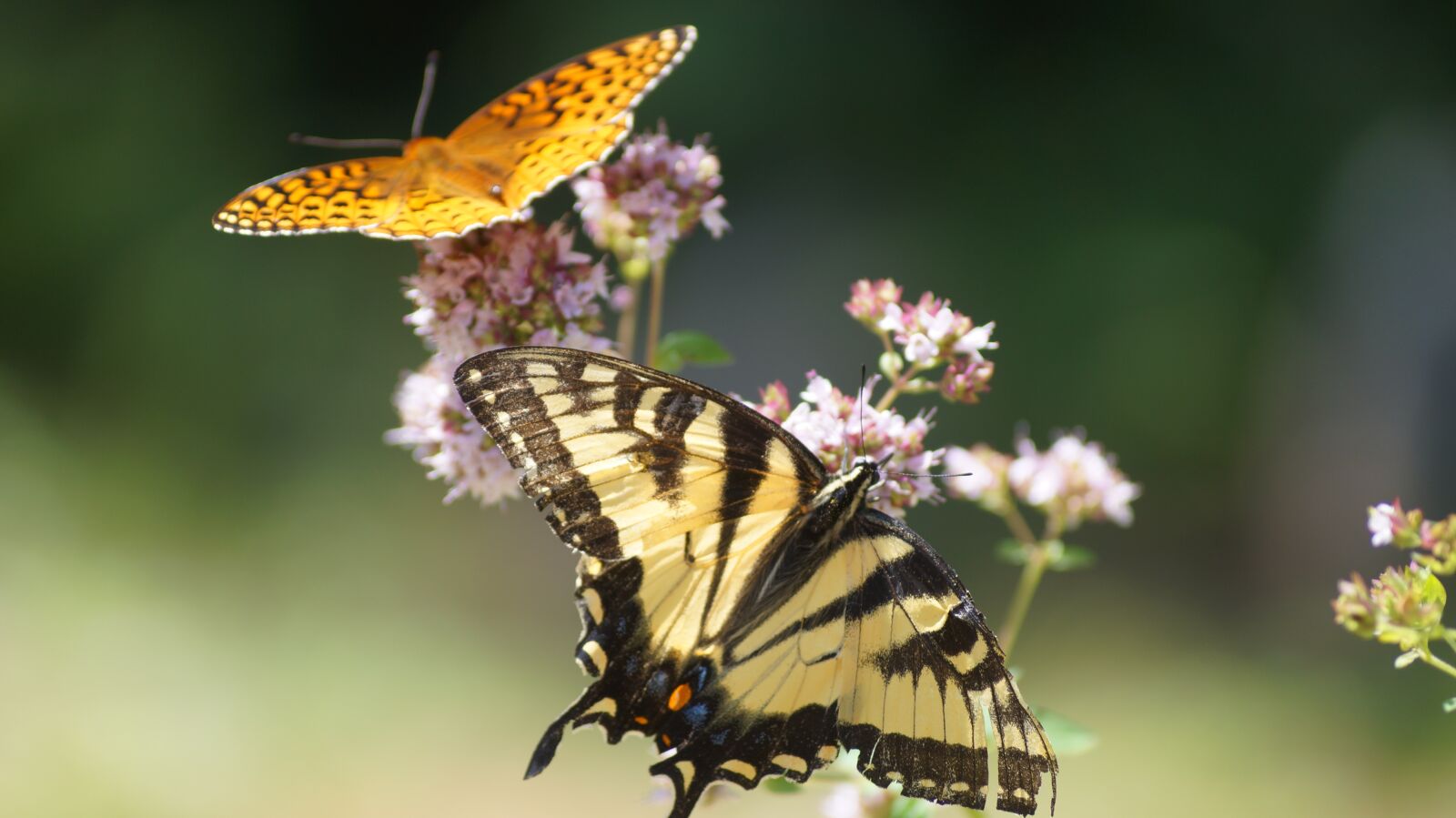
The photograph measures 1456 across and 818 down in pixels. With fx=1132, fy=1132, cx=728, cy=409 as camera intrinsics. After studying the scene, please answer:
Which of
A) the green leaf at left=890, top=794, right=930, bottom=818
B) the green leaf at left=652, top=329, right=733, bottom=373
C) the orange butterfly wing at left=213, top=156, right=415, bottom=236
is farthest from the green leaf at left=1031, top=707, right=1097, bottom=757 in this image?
the orange butterfly wing at left=213, top=156, right=415, bottom=236

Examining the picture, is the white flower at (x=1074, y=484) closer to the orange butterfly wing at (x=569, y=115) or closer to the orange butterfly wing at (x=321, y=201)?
the orange butterfly wing at (x=569, y=115)

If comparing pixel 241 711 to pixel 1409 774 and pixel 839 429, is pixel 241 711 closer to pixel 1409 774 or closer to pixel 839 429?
pixel 839 429

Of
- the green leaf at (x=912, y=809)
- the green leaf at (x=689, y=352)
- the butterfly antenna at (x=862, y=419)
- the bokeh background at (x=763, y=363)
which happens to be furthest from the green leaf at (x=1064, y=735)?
the bokeh background at (x=763, y=363)

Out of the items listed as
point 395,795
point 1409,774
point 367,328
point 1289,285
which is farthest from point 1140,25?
point 395,795

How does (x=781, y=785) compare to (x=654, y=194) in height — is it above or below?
below

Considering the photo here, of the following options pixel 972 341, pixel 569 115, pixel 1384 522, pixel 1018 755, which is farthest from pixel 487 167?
pixel 1384 522

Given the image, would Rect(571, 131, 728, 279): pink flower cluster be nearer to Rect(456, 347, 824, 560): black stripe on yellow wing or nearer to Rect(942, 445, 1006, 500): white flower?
Rect(456, 347, 824, 560): black stripe on yellow wing

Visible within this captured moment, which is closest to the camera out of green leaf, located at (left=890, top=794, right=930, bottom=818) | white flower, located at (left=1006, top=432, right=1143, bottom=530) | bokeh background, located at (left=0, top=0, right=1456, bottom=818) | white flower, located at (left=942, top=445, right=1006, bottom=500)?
green leaf, located at (left=890, top=794, right=930, bottom=818)

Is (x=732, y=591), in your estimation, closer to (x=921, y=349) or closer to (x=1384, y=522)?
(x=921, y=349)
